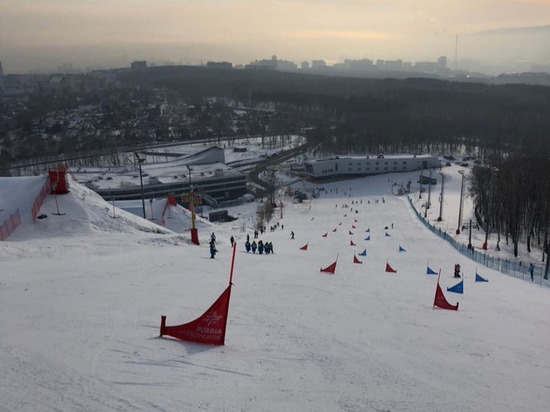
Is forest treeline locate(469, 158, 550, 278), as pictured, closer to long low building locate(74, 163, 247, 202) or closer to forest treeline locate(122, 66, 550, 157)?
forest treeline locate(122, 66, 550, 157)

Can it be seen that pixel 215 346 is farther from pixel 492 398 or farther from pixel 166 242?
pixel 166 242

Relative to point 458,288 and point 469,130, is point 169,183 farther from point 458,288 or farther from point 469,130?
point 469,130

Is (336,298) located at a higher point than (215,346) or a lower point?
lower

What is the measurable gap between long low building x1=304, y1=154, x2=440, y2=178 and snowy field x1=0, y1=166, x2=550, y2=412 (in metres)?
43.7

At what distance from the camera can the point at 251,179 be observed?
61.9 metres

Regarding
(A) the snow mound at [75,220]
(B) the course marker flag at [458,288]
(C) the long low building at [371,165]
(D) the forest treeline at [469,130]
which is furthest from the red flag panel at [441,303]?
(C) the long low building at [371,165]

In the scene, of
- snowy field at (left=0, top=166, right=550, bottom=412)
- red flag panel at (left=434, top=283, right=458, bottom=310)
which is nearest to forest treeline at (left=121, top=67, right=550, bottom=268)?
snowy field at (left=0, top=166, right=550, bottom=412)

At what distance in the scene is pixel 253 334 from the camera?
363 inches

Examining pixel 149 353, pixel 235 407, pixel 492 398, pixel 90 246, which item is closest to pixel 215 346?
pixel 149 353

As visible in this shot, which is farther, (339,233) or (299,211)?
(299,211)

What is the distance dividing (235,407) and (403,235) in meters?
23.4

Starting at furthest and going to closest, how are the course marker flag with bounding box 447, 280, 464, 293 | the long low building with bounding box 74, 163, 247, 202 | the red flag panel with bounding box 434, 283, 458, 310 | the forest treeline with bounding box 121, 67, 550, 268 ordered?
1. the long low building with bounding box 74, 163, 247, 202
2. the forest treeline with bounding box 121, 67, 550, 268
3. the course marker flag with bounding box 447, 280, 464, 293
4. the red flag panel with bounding box 434, 283, 458, 310

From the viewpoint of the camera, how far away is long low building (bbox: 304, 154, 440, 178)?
61938 millimetres

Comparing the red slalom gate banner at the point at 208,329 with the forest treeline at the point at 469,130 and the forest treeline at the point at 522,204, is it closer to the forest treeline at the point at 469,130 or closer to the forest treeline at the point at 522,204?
the forest treeline at the point at 522,204
